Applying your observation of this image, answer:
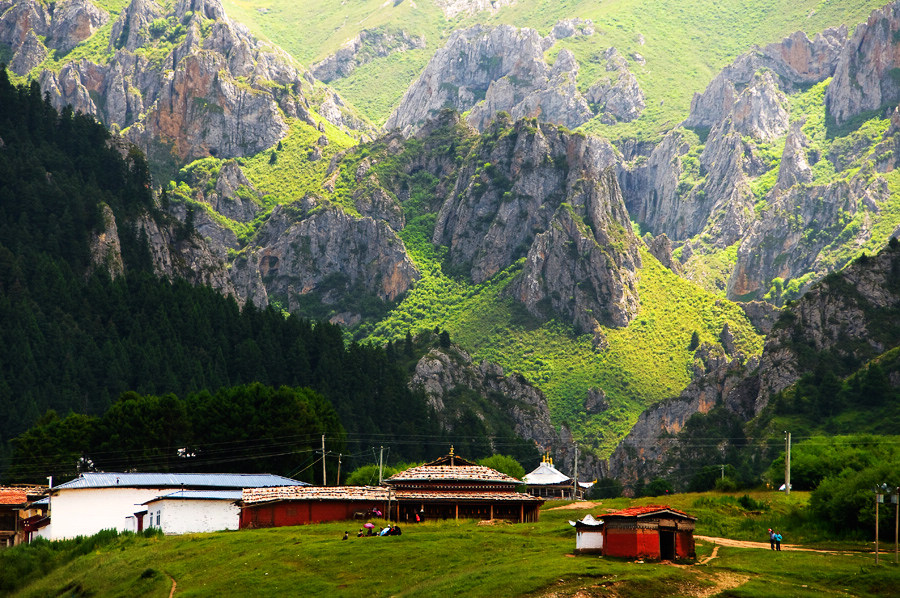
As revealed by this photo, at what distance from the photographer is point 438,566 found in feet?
316

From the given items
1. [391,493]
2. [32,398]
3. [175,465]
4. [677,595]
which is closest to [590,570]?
[677,595]

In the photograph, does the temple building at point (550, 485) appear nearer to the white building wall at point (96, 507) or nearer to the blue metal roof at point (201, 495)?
the blue metal roof at point (201, 495)

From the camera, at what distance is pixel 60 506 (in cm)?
13588

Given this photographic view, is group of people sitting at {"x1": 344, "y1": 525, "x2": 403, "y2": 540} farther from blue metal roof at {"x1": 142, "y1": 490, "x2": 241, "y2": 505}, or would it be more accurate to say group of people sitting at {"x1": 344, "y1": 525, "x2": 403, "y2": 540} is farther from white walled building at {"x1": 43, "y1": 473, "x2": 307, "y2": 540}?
white walled building at {"x1": 43, "y1": 473, "x2": 307, "y2": 540}

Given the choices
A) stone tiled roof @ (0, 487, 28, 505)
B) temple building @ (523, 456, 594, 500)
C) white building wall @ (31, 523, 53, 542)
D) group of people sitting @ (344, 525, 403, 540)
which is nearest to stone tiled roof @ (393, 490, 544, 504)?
group of people sitting @ (344, 525, 403, 540)

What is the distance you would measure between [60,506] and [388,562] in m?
50.5

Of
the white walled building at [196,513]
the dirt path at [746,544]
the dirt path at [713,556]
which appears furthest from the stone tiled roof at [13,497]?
the dirt path at [713,556]

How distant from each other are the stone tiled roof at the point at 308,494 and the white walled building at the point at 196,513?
1.94 metres

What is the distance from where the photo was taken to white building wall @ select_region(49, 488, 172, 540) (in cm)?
13450

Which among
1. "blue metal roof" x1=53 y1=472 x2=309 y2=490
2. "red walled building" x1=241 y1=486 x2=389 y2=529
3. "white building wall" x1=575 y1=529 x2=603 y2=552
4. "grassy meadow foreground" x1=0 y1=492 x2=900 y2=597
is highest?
"blue metal roof" x1=53 y1=472 x2=309 y2=490

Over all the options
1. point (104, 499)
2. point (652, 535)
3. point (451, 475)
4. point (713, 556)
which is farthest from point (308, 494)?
point (713, 556)

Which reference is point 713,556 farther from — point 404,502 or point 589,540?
point 404,502

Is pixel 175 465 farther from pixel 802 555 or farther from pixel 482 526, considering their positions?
pixel 802 555

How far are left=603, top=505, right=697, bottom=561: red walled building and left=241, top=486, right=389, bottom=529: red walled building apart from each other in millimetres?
34045
